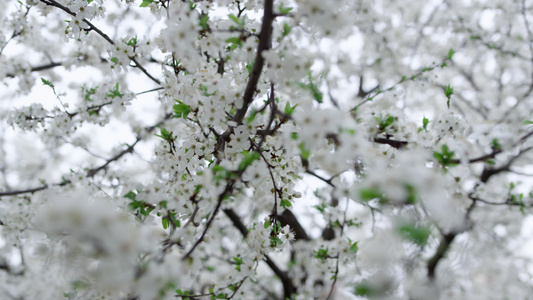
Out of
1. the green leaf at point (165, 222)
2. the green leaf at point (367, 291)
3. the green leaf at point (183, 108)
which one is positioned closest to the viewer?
the green leaf at point (367, 291)

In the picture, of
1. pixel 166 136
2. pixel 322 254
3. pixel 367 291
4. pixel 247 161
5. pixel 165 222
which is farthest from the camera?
pixel 322 254

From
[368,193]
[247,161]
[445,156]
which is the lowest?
[368,193]

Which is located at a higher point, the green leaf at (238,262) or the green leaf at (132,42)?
the green leaf at (132,42)

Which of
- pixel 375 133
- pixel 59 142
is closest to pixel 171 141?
pixel 375 133

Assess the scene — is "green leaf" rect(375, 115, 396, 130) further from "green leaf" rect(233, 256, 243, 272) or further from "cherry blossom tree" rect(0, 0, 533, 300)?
"green leaf" rect(233, 256, 243, 272)

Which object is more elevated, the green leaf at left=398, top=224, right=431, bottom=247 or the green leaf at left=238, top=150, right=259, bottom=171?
the green leaf at left=238, top=150, right=259, bottom=171

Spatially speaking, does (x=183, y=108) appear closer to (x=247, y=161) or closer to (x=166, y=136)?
(x=166, y=136)

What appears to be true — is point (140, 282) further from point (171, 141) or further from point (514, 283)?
point (514, 283)

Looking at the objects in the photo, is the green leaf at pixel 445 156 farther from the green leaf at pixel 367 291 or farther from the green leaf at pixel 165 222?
the green leaf at pixel 165 222

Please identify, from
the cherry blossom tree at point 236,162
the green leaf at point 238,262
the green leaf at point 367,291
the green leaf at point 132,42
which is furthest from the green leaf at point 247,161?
the green leaf at point 132,42

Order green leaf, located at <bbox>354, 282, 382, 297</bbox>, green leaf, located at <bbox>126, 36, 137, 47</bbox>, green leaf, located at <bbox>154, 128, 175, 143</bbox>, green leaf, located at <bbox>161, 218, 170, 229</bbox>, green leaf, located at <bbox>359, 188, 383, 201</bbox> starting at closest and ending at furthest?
green leaf, located at <bbox>359, 188, 383, 201</bbox> → green leaf, located at <bbox>354, 282, 382, 297</bbox> → green leaf, located at <bbox>161, 218, 170, 229</bbox> → green leaf, located at <bbox>154, 128, 175, 143</bbox> → green leaf, located at <bbox>126, 36, 137, 47</bbox>

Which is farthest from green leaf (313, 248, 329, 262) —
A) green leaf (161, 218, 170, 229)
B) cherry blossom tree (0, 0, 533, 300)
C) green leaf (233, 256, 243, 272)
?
green leaf (161, 218, 170, 229)

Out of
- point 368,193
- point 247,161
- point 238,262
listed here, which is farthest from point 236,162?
point 238,262

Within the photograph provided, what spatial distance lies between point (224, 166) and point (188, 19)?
2.21 feet
